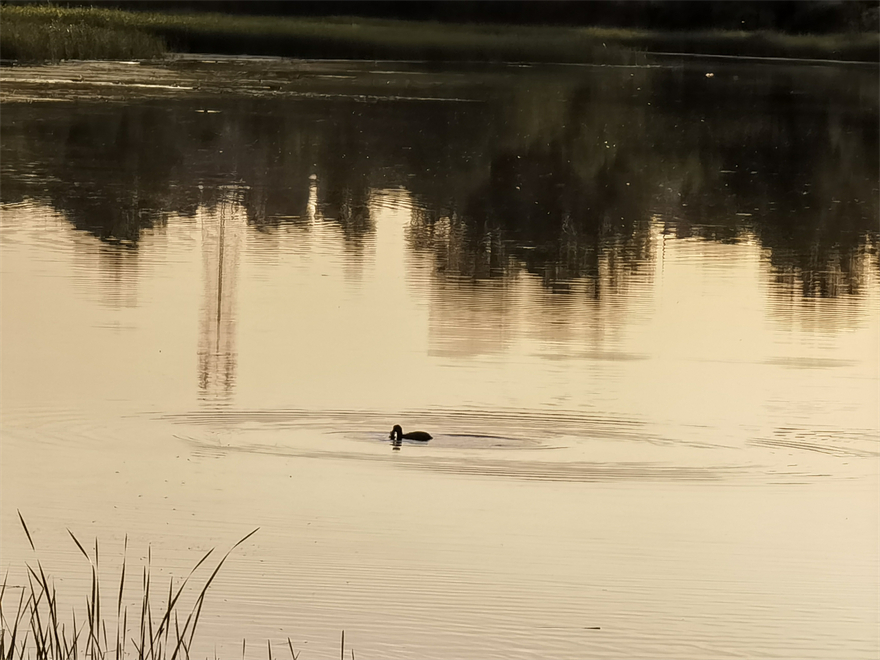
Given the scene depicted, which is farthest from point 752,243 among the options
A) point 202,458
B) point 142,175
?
point 202,458

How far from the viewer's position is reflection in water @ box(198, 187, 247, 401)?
862 cm

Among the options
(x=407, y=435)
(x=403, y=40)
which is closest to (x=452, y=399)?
(x=407, y=435)

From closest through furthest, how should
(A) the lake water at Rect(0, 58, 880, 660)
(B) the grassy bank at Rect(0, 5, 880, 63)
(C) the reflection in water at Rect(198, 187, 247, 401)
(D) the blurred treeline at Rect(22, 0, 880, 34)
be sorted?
(A) the lake water at Rect(0, 58, 880, 660)
(C) the reflection in water at Rect(198, 187, 247, 401)
(B) the grassy bank at Rect(0, 5, 880, 63)
(D) the blurred treeline at Rect(22, 0, 880, 34)

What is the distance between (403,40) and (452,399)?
3737 cm

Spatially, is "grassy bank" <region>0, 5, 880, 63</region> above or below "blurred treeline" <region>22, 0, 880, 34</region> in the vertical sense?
below

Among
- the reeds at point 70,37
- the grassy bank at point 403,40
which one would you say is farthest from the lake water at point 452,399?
the grassy bank at point 403,40

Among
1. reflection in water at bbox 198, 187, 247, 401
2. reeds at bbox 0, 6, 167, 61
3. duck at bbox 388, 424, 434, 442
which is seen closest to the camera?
duck at bbox 388, 424, 434, 442

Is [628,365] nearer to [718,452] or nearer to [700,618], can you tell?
[718,452]

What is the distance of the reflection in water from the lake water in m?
0.03

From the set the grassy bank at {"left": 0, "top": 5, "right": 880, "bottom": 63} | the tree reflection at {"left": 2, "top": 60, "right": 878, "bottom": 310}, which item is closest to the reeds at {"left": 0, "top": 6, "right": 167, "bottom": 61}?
the grassy bank at {"left": 0, "top": 5, "right": 880, "bottom": 63}

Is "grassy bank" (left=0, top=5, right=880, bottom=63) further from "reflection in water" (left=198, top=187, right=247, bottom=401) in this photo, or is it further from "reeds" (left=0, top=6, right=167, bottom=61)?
"reflection in water" (left=198, top=187, right=247, bottom=401)

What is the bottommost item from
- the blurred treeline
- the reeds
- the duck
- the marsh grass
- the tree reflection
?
the marsh grass

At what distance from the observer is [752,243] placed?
47.3 feet

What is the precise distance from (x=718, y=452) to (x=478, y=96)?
23043 millimetres
